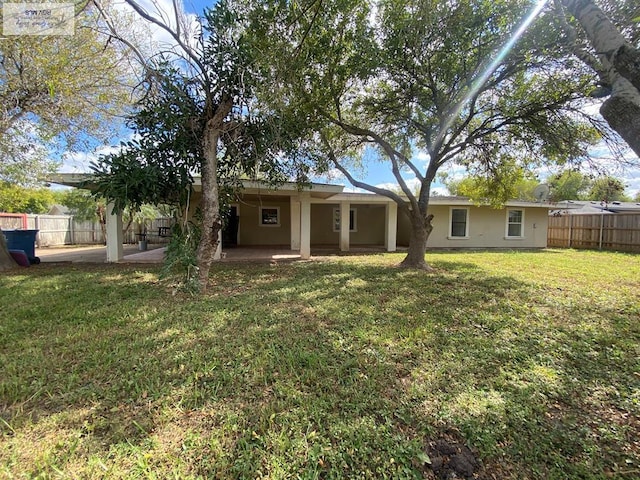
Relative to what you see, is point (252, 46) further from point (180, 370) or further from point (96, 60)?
point (180, 370)

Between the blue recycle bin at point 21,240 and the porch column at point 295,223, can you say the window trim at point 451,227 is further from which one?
the blue recycle bin at point 21,240

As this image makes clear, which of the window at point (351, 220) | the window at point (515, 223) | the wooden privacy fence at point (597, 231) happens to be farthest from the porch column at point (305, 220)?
the wooden privacy fence at point (597, 231)

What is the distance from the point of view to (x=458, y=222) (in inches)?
527

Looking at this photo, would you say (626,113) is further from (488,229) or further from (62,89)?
(488,229)

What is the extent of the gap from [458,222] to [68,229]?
64.5 feet

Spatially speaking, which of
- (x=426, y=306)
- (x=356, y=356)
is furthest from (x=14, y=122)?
(x=426, y=306)

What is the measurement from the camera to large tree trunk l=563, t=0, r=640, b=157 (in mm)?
2080

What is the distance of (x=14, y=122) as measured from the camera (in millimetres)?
6508

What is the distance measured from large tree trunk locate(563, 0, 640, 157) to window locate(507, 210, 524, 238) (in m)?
12.9

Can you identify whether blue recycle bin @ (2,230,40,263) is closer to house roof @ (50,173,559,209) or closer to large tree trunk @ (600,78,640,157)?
house roof @ (50,173,559,209)

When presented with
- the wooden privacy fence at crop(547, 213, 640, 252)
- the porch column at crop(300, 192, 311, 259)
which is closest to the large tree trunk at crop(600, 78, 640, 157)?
the porch column at crop(300, 192, 311, 259)

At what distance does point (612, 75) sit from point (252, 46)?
456 centimetres

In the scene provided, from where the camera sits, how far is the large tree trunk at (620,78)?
2080mm

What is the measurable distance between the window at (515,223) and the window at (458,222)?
2172 millimetres
